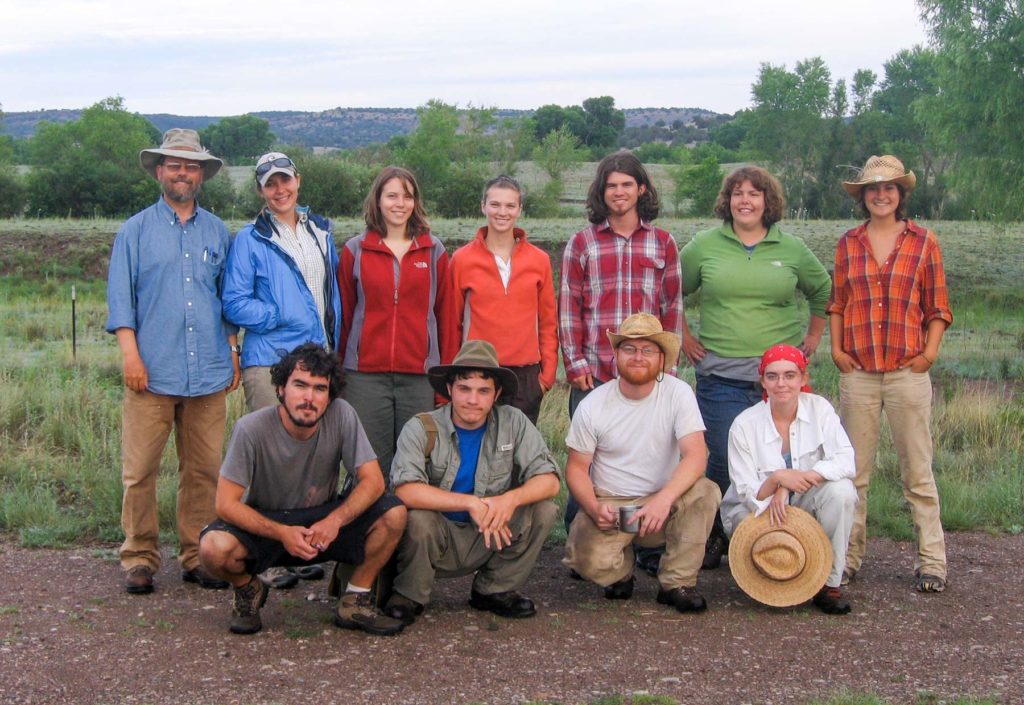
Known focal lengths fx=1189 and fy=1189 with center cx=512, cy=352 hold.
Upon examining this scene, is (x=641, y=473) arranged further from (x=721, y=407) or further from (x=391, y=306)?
(x=391, y=306)

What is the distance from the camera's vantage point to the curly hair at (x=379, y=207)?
597cm

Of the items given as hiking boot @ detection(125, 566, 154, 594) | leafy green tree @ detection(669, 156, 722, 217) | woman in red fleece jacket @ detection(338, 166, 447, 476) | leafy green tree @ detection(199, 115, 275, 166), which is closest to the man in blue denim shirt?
hiking boot @ detection(125, 566, 154, 594)

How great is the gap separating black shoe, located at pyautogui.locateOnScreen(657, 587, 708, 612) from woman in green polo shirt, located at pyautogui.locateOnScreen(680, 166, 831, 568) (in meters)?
0.76

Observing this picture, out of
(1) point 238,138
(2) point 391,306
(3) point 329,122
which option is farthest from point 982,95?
(3) point 329,122

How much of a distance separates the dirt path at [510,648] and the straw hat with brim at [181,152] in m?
2.10

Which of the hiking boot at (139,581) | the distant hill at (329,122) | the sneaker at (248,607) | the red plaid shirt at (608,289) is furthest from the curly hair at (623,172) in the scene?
the distant hill at (329,122)

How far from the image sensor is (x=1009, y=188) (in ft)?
73.6

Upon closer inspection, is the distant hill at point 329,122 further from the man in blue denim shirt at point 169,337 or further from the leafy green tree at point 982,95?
the man in blue denim shirt at point 169,337

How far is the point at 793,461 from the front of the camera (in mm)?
5664

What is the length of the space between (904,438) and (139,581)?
3849mm

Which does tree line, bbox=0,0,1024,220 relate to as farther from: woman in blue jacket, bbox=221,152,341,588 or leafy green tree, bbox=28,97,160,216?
woman in blue jacket, bbox=221,152,341,588

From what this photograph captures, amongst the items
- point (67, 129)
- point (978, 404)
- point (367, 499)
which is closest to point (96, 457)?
point (367, 499)

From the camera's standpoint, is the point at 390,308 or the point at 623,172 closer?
the point at 390,308

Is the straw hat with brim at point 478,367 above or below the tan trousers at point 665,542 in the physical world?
above
